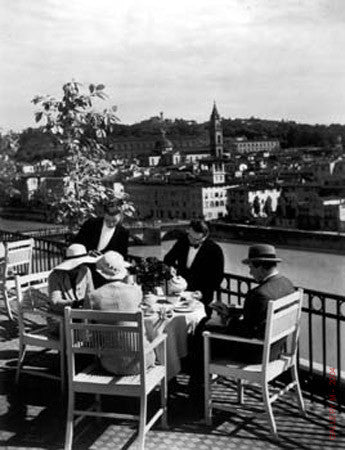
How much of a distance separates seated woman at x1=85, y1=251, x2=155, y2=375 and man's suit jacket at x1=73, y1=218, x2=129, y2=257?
73.8 inches

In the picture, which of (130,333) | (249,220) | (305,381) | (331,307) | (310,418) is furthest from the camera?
(249,220)

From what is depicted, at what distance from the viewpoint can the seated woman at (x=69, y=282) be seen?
432 cm

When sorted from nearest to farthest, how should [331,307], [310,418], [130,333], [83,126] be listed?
[130,333] → [310,418] → [83,126] → [331,307]

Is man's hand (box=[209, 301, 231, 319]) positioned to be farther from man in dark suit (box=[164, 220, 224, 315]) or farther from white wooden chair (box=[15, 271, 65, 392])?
white wooden chair (box=[15, 271, 65, 392])

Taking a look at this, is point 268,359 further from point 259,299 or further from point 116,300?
point 116,300

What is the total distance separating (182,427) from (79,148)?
5112 mm

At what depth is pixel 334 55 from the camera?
52.7 meters

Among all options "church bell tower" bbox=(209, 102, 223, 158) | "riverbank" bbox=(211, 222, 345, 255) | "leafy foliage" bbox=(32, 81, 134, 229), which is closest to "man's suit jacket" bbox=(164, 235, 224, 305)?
"leafy foliage" bbox=(32, 81, 134, 229)

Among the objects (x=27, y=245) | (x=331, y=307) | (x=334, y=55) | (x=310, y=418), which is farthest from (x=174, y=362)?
(x=334, y=55)

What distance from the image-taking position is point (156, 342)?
3.60 meters

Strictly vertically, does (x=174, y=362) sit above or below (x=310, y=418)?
above

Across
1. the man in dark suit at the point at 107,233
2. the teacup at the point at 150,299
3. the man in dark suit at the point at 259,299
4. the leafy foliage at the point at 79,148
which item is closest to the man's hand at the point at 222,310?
the man in dark suit at the point at 259,299

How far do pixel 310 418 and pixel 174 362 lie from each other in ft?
2.88

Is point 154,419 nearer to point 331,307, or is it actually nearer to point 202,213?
point 331,307
